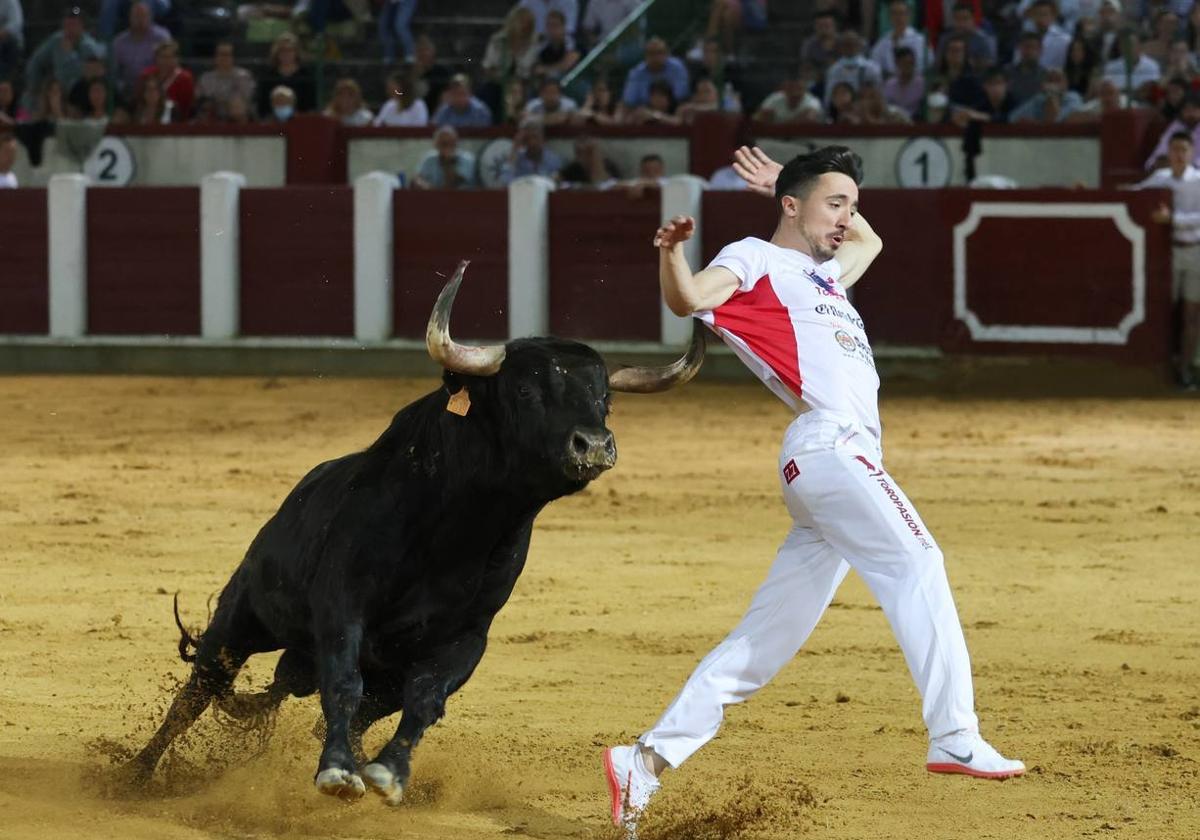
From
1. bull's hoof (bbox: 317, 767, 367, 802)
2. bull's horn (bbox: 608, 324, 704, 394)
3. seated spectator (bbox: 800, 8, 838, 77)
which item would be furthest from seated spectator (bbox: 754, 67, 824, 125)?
bull's hoof (bbox: 317, 767, 367, 802)

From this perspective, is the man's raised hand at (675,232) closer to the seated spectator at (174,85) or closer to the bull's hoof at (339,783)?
the bull's hoof at (339,783)

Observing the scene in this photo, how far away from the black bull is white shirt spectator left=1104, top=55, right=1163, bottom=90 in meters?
10.5

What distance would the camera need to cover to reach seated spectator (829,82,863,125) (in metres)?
14.4

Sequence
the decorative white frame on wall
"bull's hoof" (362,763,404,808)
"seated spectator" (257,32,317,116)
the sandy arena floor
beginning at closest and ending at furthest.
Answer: "bull's hoof" (362,763,404,808) < the sandy arena floor < the decorative white frame on wall < "seated spectator" (257,32,317,116)

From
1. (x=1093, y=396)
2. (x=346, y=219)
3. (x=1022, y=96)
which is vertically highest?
(x=1022, y=96)

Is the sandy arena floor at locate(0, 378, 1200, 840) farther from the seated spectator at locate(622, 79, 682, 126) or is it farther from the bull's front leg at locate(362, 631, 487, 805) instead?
the seated spectator at locate(622, 79, 682, 126)

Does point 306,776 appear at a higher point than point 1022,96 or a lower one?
lower

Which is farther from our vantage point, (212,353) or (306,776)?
(212,353)

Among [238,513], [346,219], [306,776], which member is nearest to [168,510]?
[238,513]

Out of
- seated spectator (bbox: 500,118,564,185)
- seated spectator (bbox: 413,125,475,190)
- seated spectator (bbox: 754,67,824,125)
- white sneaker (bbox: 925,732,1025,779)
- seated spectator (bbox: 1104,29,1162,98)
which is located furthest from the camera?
seated spectator (bbox: 413,125,475,190)

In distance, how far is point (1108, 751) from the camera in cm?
507

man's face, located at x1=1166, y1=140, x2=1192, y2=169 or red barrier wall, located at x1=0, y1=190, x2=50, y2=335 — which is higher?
man's face, located at x1=1166, y1=140, x2=1192, y2=169

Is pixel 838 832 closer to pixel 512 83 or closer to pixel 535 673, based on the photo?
pixel 535 673

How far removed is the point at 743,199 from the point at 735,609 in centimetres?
760
